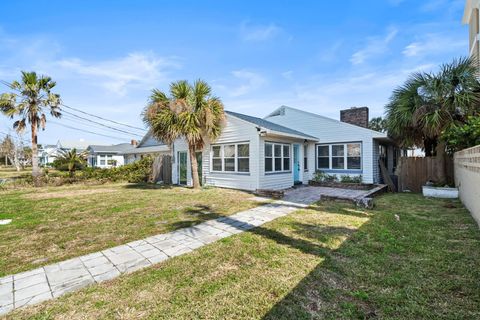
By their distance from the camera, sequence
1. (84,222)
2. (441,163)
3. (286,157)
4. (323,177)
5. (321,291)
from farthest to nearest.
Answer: (323,177) → (286,157) → (441,163) → (84,222) → (321,291)

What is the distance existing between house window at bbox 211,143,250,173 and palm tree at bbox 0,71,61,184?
33.9 feet

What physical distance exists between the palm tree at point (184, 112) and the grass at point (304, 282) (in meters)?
6.95

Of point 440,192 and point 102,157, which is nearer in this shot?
point 440,192

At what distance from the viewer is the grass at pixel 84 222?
12.7 feet

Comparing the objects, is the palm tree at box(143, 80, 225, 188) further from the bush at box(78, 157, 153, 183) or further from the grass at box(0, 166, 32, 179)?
the grass at box(0, 166, 32, 179)

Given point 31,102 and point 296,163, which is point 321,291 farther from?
point 31,102

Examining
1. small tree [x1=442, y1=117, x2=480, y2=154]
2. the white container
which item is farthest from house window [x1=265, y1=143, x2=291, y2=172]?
small tree [x1=442, y1=117, x2=480, y2=154]

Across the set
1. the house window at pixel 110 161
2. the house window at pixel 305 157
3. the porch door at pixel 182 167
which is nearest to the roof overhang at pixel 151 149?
the porch door at pixel 182 167

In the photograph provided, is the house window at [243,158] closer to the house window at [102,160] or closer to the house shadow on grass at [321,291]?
the house shadow on grass at [321,291]

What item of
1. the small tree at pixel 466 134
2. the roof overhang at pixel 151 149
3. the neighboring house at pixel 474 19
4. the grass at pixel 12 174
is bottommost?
the grass at pixel 12 174

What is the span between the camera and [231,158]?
11.4 metres

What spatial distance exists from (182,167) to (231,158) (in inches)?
157

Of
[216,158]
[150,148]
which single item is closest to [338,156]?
[216,158]

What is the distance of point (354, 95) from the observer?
1614 centimetres
